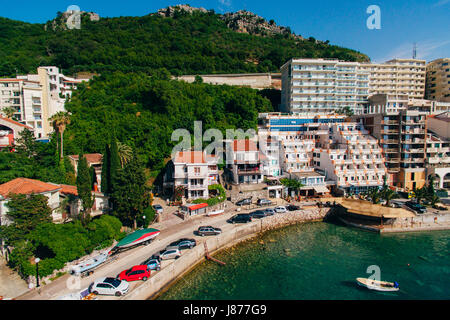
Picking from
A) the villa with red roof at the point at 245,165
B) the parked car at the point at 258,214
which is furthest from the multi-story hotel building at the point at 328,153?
the parked car at the point at 258,214

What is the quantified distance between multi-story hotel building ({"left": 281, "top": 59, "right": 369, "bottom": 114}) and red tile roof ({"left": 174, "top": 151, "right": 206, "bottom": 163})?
3158 centimetres

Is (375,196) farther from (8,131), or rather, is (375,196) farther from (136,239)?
(8,131)

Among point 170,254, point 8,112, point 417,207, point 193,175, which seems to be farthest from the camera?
point 8,112

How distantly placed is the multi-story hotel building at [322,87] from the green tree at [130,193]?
141 ft

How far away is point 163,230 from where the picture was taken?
27375 millimetres

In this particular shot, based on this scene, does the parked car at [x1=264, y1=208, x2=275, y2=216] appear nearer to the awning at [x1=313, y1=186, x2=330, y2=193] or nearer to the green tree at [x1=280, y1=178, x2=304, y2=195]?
the green tree at [x1=280, y1=178, x2=304, y2=195]

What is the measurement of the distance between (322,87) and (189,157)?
4090 centimetres

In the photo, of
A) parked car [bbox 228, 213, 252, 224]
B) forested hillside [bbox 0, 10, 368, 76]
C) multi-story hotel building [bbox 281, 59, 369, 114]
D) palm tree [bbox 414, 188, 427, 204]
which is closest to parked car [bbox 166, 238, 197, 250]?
parked car [bbox 228, 213, 252, 224]

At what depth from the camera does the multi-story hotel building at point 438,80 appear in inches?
2827

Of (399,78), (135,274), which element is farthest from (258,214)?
(399,78)

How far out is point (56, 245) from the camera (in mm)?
19875
